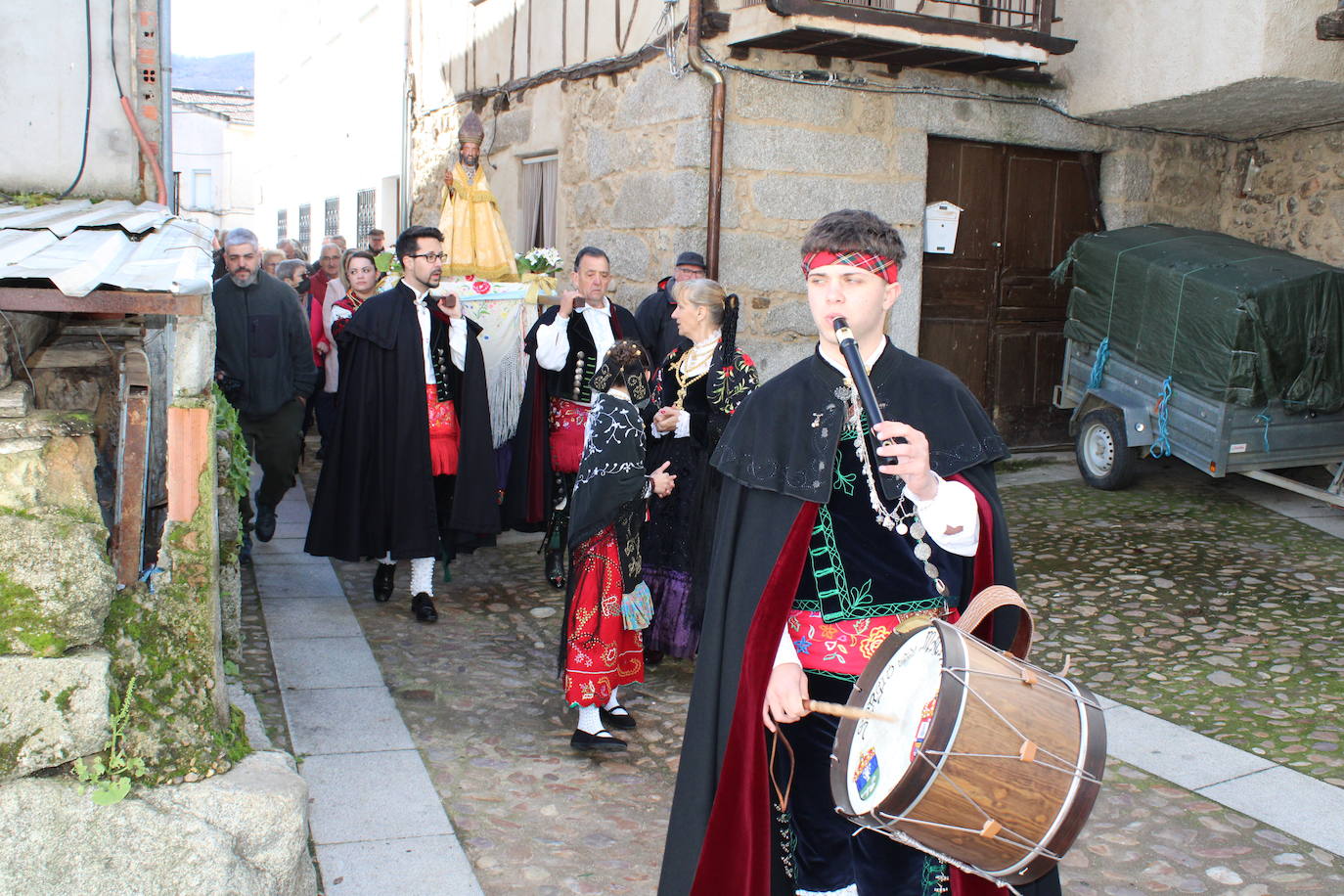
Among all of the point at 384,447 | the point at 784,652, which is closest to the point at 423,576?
the point at 384,447

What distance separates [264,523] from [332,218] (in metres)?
11.9

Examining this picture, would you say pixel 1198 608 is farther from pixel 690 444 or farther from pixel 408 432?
pixel 408 432

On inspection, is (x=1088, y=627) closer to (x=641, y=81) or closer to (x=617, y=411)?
(x=617, y=411)

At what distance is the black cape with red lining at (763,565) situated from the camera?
260 centimetres

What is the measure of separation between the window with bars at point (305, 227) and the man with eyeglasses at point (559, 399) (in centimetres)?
1417

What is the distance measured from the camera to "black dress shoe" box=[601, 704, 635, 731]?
15.6 feet

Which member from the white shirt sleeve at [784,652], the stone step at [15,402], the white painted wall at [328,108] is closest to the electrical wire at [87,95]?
the stone step at [15,402]

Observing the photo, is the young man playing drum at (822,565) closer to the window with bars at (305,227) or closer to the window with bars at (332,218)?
the window with bars at (332,218)

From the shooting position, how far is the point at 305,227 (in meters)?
20.1

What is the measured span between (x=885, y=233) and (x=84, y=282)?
1776 millimetres

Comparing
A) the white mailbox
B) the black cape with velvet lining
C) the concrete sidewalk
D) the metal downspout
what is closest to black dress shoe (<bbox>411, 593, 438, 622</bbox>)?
the black cape with velvet lining

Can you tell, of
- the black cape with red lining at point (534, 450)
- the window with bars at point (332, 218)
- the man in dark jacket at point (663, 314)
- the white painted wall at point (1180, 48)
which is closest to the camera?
the black cape with red lining at point (534, 450)

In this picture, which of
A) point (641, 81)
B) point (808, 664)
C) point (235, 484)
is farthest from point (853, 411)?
point (641, 81)

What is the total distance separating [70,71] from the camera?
18.3 feet
